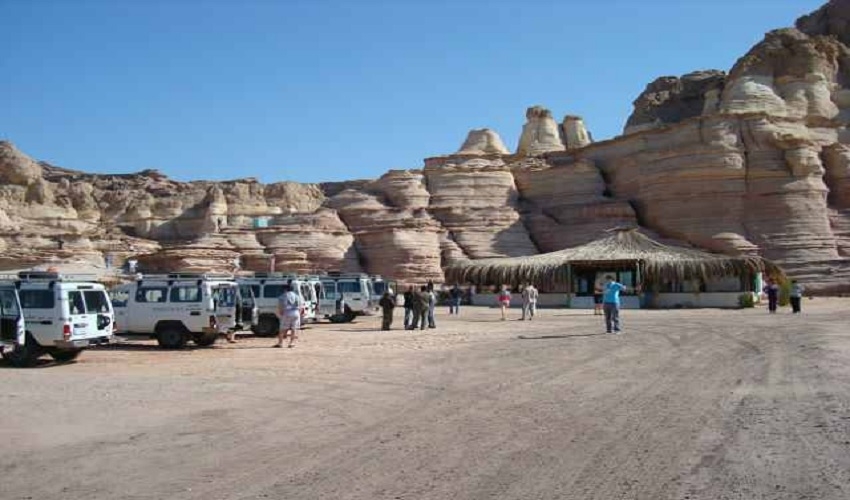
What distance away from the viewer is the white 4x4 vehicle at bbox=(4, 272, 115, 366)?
15781mm

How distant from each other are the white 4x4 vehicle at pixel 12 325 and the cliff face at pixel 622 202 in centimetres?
3552

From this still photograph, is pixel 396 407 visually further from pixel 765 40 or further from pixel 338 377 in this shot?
pixel 765 40

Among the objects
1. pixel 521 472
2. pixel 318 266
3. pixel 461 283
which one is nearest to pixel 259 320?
pixel 521 472

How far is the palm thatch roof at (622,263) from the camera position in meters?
38.8

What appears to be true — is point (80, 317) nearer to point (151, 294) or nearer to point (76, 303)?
point (76, 303)

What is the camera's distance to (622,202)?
56156 millimetres

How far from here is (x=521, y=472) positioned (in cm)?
704

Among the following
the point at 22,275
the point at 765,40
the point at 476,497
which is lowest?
the point at 476,497

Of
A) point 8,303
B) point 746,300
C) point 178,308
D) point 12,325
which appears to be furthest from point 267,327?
point 746,300

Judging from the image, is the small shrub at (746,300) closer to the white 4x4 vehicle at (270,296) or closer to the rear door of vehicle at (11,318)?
the white 4x4 vehicle at (270,296)

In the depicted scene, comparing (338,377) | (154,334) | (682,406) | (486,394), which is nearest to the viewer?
(682,406)

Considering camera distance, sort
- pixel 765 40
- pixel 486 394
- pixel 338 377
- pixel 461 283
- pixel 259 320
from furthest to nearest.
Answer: pixel 765 40 → pixel 461 283 → pixel 259 320 → pixel 338 377 → pixel 486 394

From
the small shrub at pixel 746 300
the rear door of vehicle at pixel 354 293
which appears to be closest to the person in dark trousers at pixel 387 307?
the rear door of vehicle at pixel 354 293

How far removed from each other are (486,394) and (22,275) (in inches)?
422
